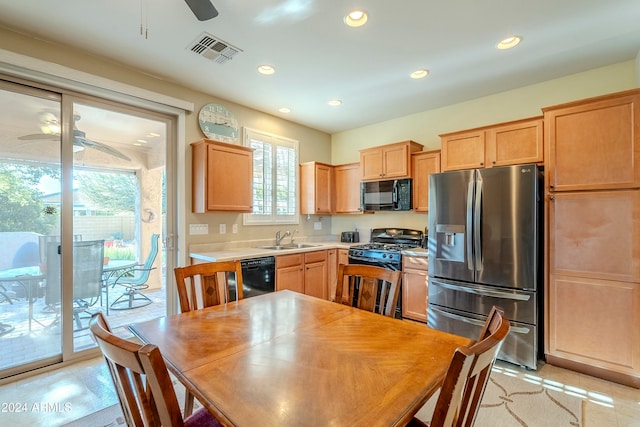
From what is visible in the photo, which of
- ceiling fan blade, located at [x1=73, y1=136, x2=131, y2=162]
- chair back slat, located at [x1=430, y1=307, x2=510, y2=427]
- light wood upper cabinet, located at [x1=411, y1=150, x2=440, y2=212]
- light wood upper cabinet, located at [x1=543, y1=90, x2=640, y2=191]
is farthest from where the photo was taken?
light wood upper cabinet, located at [x1=411, y1=150, x2=440, y2=212]

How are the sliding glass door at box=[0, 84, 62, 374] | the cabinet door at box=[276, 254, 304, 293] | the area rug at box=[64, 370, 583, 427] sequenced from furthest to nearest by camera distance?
1. the cabinet door at box=[276, 254, 304, 293]
2. the sliding glass door at box=[0, 84, 62, 374]
3. the area rug at box=[64, 370, 583, 427]

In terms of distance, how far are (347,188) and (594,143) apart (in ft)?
9.60

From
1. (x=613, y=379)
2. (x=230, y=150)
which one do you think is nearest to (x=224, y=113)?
(x=230, y=150)

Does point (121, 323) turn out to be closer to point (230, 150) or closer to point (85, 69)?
point (230, 150)

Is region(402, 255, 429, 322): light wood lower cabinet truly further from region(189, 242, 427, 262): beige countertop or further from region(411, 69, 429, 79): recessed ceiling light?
region(411, 69, 429, 79): recessed ceiling light

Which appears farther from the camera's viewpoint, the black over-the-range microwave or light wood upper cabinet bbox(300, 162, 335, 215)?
light wood upper cabinet bbox(300, 162, 335, 215)

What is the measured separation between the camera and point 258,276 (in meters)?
3.27

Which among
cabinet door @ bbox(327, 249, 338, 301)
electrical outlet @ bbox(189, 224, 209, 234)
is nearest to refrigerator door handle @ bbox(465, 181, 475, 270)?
cabinet door @ bbox(327, 249, 338, 301)

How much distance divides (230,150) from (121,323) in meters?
2.14

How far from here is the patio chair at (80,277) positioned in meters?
2.60

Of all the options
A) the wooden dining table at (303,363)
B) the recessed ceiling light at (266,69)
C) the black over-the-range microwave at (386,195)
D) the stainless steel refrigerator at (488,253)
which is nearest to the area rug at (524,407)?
the stainless steel refrigerator at (488,253)

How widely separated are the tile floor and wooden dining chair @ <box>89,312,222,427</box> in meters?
1.67

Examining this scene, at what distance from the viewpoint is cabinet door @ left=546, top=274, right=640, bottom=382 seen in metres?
2.30

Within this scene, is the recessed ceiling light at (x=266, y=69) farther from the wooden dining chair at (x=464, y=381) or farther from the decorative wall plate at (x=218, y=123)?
the wooden dining chair at (x=464, y=381)
